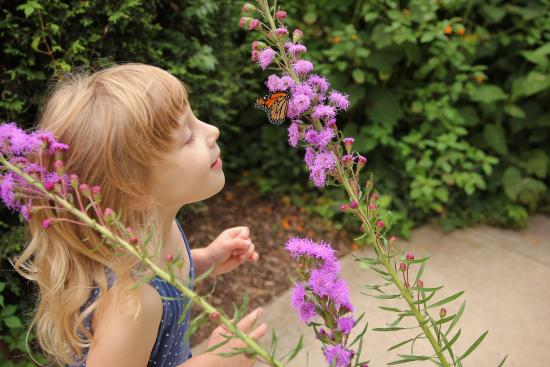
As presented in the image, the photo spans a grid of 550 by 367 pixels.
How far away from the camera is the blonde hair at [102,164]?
1190mm

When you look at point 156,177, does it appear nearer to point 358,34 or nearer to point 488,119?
point 358,34

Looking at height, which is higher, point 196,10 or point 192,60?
point 196,10

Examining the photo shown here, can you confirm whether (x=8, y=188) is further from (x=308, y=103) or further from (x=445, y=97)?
(x=445, y=97)

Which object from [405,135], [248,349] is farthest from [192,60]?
[248,349]

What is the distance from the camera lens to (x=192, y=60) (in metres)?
2.46

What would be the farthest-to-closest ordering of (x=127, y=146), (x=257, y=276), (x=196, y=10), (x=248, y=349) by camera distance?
(x=257, y=276) < (x=196, y=10) < (x=127, y=146) < (x=248, y=349)

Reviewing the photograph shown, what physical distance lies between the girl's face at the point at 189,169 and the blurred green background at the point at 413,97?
4.02 ft

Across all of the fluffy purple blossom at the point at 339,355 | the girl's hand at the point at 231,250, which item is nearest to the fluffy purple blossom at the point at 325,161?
the fluffy purple blossom at the point at 339,355

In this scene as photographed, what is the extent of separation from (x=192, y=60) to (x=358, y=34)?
1229 millimetres

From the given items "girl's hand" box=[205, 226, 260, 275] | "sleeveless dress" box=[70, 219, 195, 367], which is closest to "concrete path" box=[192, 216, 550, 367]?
"girl's hand" box=[205, 226, 260, 275]

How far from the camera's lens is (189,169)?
1291 mm

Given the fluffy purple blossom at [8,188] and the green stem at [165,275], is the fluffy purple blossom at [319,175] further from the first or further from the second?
the fluffy purple blossom at [8,188]

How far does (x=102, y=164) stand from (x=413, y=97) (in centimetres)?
263

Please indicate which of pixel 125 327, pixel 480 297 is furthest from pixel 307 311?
pixel 480 297
